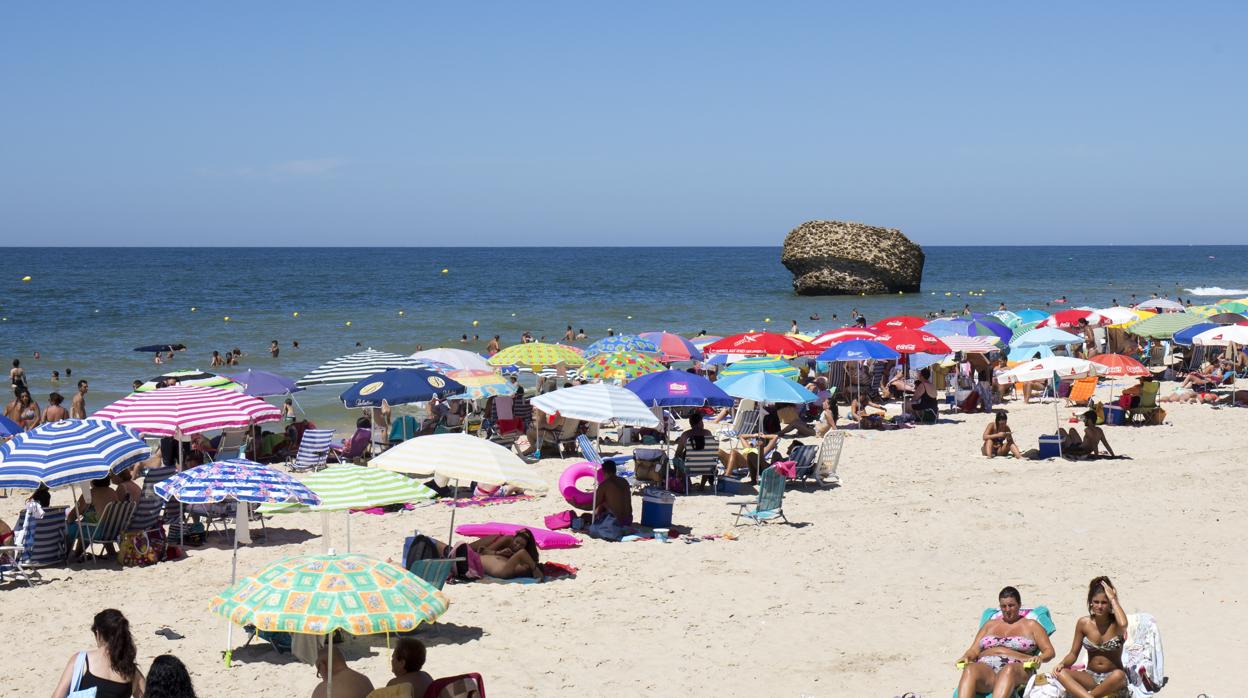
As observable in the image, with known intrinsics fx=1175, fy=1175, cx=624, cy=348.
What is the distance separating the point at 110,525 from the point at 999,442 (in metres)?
11.0

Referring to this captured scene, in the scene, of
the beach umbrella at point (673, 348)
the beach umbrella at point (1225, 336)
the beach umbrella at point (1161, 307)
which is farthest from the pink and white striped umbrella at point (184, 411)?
the beach umbrella at point (1161, 307)

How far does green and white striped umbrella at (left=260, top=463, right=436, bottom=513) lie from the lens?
8.93 m

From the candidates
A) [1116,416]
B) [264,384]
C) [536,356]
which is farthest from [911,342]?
[264,384]

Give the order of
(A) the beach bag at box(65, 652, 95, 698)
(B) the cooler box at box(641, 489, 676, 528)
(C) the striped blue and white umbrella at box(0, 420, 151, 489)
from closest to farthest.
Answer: (A) the beach bag at box(65, 652, 95, 698) → (C) the striped blue and white umbrella at box(0, 420, 151, 489) → (B) the cooler box at box(641, 489, 676, 528)

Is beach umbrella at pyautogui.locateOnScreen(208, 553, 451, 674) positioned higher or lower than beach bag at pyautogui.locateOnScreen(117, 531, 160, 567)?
higher

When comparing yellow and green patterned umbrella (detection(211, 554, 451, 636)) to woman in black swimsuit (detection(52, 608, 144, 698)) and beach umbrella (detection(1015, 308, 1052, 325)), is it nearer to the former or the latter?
woman in black swimsuit (detection(52, 608, 144, 698))

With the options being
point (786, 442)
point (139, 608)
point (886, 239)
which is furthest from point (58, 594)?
point (886, 239)

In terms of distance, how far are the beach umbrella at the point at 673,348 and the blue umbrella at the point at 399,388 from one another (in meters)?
5.96

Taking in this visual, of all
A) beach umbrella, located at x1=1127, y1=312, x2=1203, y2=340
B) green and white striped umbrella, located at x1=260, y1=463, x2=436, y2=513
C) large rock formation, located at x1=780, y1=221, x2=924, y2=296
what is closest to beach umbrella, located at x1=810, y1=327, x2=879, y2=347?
beach umbrella, located at x1=1127, y1=312, x2=1203, y2=340

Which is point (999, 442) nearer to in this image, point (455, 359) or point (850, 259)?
point (455, 359)

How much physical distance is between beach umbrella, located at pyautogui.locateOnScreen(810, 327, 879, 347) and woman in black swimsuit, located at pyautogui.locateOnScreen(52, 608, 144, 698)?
1467cm

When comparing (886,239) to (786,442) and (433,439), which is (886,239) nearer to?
(786,442)

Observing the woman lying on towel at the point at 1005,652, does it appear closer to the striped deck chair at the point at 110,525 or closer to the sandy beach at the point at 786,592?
the sandy beach at the point at 786,592

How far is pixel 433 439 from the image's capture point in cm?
1034
